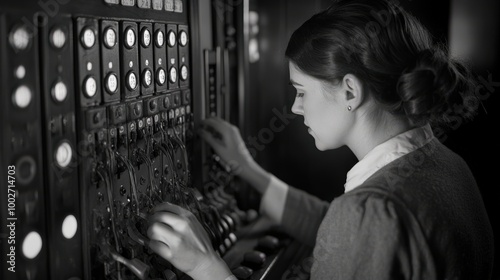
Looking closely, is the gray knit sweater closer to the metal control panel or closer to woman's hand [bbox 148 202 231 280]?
woman's hand [bbox 148 202 231 280]

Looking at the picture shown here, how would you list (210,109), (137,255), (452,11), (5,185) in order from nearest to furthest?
(5,185) → (137,255) → (210,109) → (452,11)

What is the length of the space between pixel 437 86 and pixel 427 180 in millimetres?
237

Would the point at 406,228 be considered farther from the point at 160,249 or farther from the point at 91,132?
the point at 91,132

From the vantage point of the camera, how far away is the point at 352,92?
127 cm

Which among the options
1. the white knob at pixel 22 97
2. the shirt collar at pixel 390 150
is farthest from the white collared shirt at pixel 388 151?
the white knob at pixel 22 97

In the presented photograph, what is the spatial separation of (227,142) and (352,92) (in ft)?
2.04

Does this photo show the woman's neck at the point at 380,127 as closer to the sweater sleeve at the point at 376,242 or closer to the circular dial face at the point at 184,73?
the sweater sleeve at the point at 376,242

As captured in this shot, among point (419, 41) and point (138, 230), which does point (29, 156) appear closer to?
point (138, 230)

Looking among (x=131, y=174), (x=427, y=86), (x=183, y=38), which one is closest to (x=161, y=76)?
(x=183, y=38)

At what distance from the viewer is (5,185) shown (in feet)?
3.02

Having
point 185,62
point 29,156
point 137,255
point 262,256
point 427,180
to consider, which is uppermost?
point 185,62

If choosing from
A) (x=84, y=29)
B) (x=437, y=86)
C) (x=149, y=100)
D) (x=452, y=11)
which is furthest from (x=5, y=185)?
(x=452, y=11)

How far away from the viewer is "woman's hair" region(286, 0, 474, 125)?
1.25 metres

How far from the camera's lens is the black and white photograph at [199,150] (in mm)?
985
